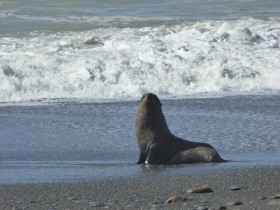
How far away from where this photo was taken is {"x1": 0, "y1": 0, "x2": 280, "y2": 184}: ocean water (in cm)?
893

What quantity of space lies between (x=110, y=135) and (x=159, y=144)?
50.2 inches

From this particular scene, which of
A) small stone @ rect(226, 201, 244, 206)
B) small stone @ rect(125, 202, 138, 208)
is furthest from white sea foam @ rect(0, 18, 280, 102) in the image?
small stone @ rect(226, 201, 244, 206)

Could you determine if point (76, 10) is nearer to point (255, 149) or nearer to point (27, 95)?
point (27, 95)

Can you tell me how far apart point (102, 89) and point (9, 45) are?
11.7 feet

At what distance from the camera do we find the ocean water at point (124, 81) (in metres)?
8.93

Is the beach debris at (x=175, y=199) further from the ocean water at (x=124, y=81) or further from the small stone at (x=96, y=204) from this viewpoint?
the ocean water at (x=124, y=81)

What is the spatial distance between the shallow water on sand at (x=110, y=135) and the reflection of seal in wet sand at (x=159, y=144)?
0.73 feet

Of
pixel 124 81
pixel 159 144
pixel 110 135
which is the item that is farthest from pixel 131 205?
pixel 124 81

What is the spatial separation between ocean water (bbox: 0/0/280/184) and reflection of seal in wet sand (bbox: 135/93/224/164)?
0.66ft

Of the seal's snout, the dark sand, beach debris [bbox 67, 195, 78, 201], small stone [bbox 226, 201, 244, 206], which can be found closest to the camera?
small stone [bbox 226, 201, 244, 206]

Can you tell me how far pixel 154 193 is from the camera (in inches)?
252

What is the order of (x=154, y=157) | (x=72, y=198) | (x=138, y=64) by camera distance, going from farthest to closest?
1. (x=138, y=64)
2. (x=154, y=157)
3. (x=72, y=198)

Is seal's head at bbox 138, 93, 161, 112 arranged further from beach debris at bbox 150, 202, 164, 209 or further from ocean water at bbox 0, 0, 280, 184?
beach debris at bbox 150, 202, 164, 209

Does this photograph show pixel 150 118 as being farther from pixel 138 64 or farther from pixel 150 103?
pixel 138 64
